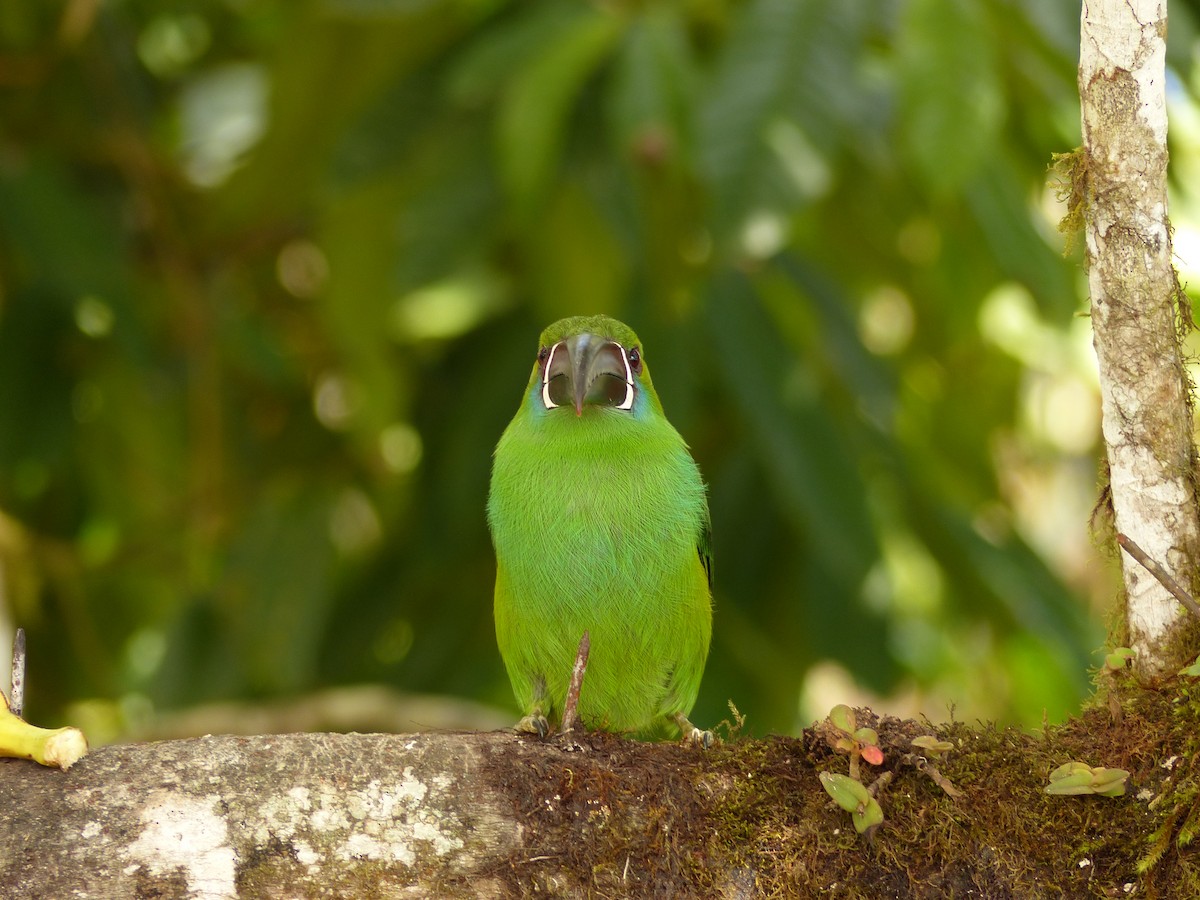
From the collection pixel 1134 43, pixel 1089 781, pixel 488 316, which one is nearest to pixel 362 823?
pixel 1089 781

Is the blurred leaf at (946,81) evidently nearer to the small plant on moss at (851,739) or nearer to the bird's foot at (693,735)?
the bird's foot at (693,735)

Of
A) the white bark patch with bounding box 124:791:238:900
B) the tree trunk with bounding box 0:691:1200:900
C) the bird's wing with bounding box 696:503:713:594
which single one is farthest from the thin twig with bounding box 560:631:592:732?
the bird's wing with bounding box 696:503:713:594

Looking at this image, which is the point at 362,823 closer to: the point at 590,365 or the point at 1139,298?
the point at 1139,298

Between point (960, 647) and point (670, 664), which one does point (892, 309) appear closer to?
point (960, 647)

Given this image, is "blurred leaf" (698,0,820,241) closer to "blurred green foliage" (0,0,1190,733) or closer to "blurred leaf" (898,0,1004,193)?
"blurred green foliage" (0,0,1190,733)

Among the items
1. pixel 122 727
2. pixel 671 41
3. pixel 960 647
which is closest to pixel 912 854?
pixel 671 41

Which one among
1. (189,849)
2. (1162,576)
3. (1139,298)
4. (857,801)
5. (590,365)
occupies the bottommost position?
(189,849)

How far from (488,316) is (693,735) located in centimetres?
234

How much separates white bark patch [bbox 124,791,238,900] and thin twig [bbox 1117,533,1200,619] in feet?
4.99

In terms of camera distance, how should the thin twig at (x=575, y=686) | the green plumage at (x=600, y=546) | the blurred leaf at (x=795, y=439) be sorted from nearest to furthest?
the thin twig at (x=575, y=686)
the green plumage at (x=600, y=546)
the blurred leaf at (x=795, y=439)

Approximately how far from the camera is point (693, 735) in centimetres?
293

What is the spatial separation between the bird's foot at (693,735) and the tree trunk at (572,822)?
16 centimetres

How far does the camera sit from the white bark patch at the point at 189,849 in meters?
2.23

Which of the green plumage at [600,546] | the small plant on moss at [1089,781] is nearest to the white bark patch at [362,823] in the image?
the small plant on moss at [1089,781]
